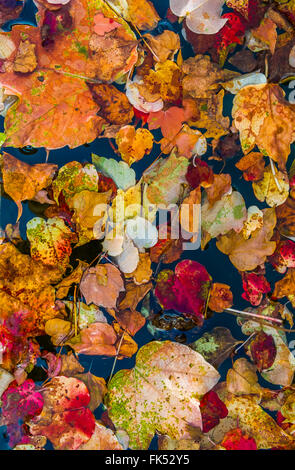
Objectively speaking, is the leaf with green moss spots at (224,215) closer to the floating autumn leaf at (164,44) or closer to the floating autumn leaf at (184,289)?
the floating autumn leaf at (184,289)

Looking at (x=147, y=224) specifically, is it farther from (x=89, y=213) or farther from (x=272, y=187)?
(x=272, y=187)

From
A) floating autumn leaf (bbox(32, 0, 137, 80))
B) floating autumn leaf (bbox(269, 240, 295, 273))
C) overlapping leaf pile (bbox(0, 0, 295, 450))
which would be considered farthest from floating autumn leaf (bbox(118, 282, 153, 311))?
floating autumn leaf (bbox(32, 0, 137, 80))

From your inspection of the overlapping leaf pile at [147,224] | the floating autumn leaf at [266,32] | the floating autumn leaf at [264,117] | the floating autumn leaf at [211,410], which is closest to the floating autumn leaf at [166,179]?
the overlapping leaf pile at [147,224]

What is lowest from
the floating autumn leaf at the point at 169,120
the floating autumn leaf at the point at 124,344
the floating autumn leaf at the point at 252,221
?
the floating autumn leaf at the point at 124,344

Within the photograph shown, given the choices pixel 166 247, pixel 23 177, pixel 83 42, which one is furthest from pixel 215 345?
pixel 83 42

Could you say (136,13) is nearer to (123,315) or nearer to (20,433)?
(123,315)

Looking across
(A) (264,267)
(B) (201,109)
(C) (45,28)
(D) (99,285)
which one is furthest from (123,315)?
(C) (45,28)
